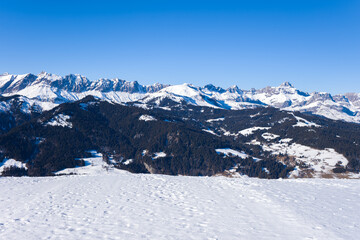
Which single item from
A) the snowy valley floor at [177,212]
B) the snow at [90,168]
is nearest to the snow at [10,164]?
the snow at [90,168]

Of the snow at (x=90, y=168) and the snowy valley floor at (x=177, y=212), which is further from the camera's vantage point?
the snow at (x=90, y=168)

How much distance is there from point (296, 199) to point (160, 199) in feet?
49.9

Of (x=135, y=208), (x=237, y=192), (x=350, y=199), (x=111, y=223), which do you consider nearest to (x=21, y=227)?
(x=111, y=223)

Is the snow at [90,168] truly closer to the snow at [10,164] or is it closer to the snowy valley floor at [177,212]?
the snow at [10,164]

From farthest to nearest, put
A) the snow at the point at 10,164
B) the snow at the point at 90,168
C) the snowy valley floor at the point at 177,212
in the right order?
1. the snow at the point at 10,164
2. the snow at the point at 90,168
3. the snowy valley floor at the point at 177,212

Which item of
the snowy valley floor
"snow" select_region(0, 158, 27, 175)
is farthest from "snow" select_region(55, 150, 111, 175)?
the snowy valley floor

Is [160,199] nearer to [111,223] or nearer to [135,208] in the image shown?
[135,208]

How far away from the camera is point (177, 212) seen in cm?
2083

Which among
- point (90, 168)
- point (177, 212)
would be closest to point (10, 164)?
point (90, 168)

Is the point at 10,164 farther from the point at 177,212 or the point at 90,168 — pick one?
the point at 177,212

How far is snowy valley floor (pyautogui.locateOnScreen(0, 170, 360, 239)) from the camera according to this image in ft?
53.4

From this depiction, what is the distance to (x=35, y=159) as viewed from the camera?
A: 198625mm

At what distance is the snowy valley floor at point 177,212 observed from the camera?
1628 centimetres

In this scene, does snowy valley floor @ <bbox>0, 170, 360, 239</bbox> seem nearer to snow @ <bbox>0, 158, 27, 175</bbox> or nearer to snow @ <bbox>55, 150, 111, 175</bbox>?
snow @ <bbox>55, 150, 111, 175</bbox>
